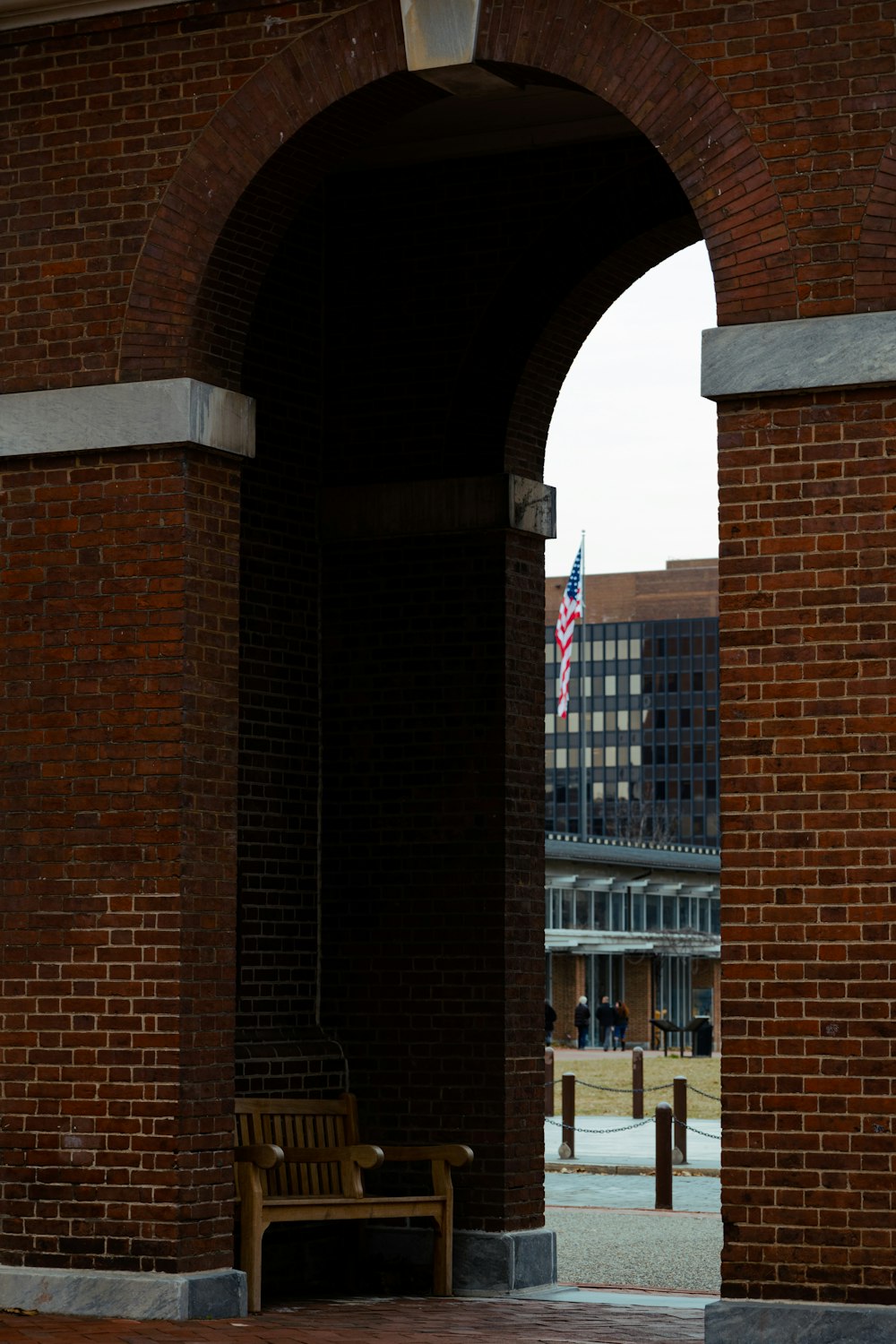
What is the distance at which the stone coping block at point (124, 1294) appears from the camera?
10.1 meters

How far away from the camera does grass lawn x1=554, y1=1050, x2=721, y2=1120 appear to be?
31.6 metres

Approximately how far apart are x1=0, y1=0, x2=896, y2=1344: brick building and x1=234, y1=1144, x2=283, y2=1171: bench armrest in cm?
40

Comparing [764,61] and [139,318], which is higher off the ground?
[764,61]

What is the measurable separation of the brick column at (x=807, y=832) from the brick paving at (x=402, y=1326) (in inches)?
57.1

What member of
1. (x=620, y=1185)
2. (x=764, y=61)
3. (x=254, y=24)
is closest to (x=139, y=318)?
(x=254, y=24)

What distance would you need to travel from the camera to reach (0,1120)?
1066 centimetres

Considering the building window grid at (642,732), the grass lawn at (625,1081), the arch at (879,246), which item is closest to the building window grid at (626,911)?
the grass lawn at (625,1081)

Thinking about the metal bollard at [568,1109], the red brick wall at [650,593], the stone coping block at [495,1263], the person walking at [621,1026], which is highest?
the red brick wall at [650,593]

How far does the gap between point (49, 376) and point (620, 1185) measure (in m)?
12.2

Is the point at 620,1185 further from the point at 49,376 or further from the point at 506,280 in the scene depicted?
the point at 49,376

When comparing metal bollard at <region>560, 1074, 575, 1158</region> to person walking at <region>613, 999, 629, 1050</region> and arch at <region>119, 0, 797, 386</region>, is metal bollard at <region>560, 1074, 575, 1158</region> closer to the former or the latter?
arch at <region>119, 0, 797, 386</region>

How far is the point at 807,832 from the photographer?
30.4 ft

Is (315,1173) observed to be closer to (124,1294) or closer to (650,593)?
(124,1294)

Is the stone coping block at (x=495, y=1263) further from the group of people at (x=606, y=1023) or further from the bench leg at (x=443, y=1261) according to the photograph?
the group of people at (x=606, y=1023)
